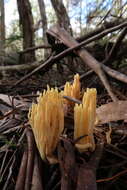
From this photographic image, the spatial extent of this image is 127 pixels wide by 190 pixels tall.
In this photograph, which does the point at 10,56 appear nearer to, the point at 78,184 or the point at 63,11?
the point at 63,11

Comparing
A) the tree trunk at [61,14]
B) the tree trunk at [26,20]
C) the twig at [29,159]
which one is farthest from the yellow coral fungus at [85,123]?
the tree trunk at [26,20]

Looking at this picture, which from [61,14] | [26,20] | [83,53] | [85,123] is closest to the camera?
[85,123]

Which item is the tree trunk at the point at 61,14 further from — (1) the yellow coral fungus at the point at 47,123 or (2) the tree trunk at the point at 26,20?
(1) the yellow coral fungus at the point at 47,123

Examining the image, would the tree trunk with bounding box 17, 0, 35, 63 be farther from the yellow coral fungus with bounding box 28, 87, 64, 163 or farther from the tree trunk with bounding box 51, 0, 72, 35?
the yellow coral fungus with bounding box 28, 87, 64, 163

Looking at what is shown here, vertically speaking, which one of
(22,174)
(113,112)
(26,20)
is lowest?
(22,174)

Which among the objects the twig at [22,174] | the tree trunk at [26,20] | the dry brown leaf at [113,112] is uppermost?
the tree trunk at [26,20]

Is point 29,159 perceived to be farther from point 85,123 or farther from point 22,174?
point 85,123

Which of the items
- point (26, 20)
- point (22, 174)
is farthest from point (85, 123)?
point (26, 20)
